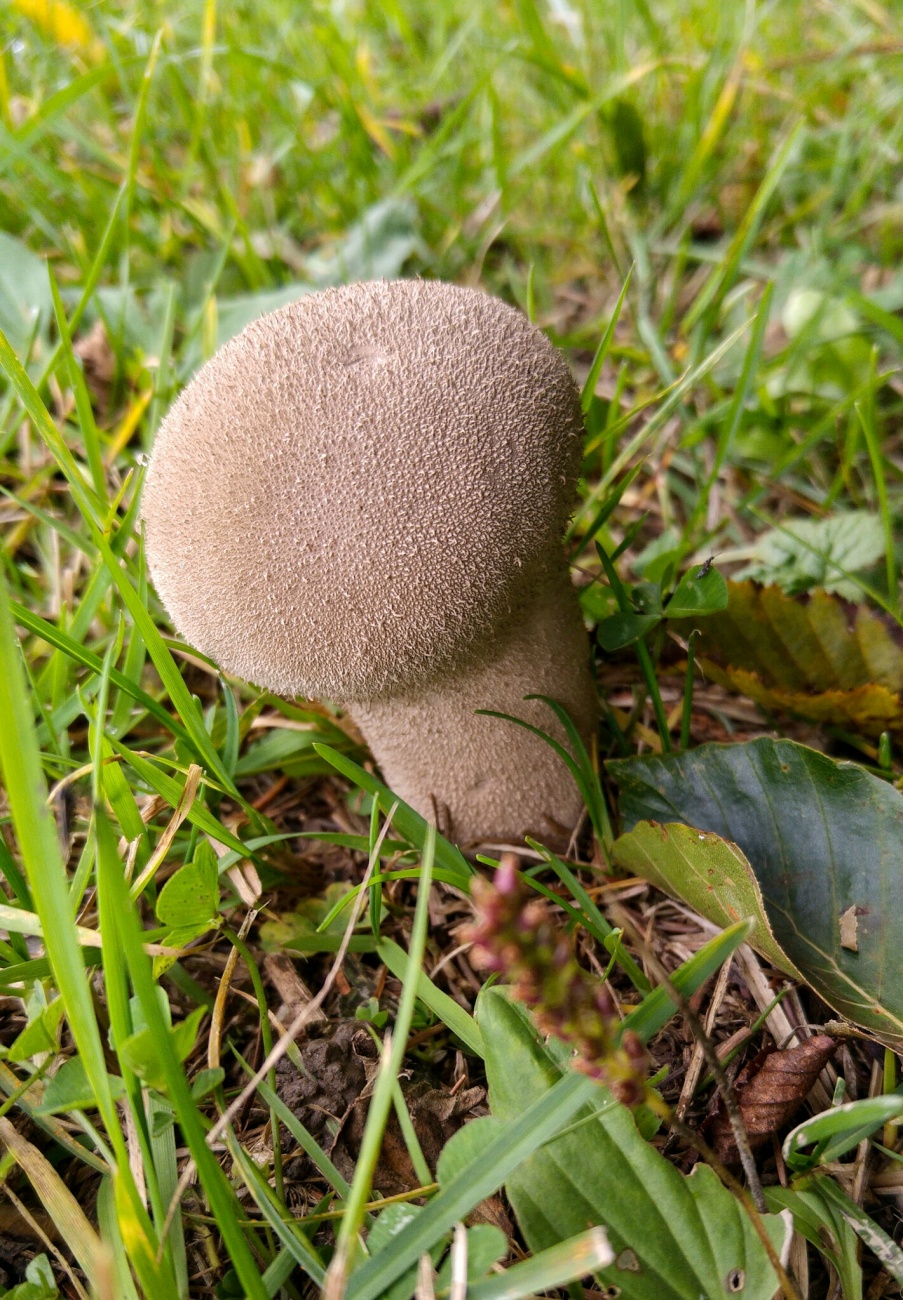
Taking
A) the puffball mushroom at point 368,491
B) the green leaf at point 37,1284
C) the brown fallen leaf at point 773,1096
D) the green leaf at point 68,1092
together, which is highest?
the puffball mushroom at point 368,491

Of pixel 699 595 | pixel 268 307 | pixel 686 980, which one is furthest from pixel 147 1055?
pixel 268 307

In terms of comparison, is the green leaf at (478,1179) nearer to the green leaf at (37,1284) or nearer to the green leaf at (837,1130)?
the green leaf at (837,1130)

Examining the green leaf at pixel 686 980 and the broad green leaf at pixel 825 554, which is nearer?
the green leaf at pixel 686 980

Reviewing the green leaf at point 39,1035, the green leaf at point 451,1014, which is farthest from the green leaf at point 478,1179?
the green leaf at point 39,1035

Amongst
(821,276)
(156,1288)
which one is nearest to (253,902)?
(156,1288)

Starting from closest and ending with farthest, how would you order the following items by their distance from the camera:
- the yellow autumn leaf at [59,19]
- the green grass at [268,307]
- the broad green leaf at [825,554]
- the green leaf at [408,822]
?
the green grass at [268,307] < the green leaf at [408,822] < the broad green leaf at [825,554] < the yellow autumn leaf at [59,19]

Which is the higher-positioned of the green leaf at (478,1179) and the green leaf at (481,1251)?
the green leaf at (478,1179)

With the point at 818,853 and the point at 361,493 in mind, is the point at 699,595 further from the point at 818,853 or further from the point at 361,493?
the point at 361,493
